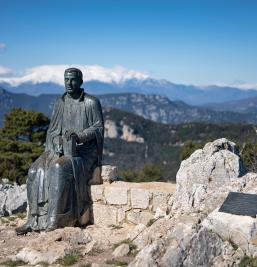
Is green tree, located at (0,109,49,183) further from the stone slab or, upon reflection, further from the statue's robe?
the stone slab

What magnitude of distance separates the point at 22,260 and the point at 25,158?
A: 19.2 metres

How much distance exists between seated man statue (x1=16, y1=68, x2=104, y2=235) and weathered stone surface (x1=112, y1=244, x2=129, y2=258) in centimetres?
192

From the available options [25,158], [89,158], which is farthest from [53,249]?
[25,158]

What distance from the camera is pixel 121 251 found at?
24.8ft

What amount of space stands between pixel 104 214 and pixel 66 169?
51.3 inches

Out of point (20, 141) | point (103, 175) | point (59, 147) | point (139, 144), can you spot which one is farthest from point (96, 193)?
point (139, 144)

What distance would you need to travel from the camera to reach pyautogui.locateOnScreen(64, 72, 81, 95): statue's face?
1002 cm

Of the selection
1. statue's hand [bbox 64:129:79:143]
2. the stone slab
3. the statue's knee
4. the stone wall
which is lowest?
the stone wall

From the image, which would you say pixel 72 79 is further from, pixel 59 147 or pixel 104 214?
pixel 104 214

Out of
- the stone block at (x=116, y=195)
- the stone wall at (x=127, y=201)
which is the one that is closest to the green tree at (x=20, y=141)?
the stone wall at (x=127, y=201)

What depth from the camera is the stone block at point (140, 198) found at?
946 centimetres

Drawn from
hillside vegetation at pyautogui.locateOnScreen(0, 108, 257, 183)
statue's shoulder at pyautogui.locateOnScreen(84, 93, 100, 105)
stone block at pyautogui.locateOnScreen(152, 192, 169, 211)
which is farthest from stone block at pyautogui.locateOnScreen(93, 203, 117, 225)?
hillside vegetation at pyautogui.locateOnScreen(0, 108, 257, 183)

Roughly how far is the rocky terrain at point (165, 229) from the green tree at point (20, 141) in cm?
1549

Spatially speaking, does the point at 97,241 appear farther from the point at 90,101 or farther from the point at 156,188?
the point at 90,101
